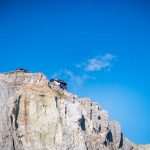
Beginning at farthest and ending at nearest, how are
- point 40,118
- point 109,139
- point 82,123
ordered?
point 109,139 < point 82,123 < point 40,118

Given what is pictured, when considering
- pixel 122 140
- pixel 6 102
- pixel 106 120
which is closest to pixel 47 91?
pixel 6 102

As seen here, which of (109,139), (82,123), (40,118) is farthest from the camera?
(109,139)

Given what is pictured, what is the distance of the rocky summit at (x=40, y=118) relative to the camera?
129125 millimetres

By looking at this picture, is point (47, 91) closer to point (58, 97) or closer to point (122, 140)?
point (58, 97)

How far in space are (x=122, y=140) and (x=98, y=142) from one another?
31269mm

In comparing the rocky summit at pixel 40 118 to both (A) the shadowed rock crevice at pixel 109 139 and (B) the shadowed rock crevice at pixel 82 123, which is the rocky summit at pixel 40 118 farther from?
(A) the shadowed rock crevice at pixel 109 139

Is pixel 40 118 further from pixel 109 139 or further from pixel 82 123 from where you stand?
pixel 109 139

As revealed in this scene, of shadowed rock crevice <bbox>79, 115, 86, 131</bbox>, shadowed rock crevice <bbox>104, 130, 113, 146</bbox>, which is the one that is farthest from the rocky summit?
shadowed rock crevice <bbox>104, 130, 113, 146</bbox>

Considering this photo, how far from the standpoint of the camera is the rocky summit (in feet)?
424

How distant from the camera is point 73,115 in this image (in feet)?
449

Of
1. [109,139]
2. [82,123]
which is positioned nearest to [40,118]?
[82,123]

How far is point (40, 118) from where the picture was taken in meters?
133

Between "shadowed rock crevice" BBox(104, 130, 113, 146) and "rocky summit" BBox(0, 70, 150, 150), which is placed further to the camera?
"shadowed rock crevice" BBox(104, 130, 113, 146)

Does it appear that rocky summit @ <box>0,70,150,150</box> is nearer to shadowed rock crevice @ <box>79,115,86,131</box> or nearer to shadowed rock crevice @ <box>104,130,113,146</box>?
shadowed rock crevice @ <box>79,115,86,131</box>
